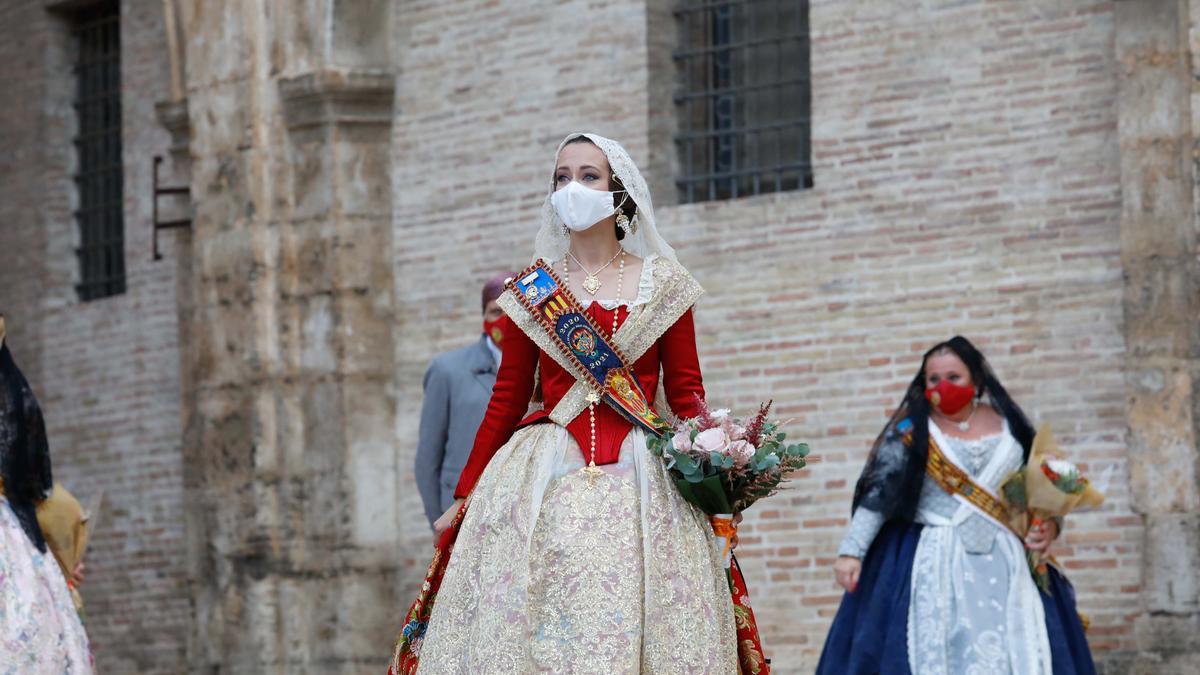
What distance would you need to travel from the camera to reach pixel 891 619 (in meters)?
9.28

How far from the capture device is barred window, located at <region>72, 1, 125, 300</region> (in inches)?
658

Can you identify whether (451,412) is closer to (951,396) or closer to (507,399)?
Result: (951,396)

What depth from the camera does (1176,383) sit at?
10.5 meters

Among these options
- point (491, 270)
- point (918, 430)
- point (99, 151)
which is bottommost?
point (918, 430)

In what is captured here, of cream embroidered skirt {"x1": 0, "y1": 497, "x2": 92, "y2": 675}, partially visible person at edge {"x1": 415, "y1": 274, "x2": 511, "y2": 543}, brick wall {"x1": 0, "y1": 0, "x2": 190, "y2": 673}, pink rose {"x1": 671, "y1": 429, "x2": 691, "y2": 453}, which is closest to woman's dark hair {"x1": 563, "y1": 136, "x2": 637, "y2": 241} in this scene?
pink rose {"x1": 671, "y1": 429, "x2": 691, "y2": 453}

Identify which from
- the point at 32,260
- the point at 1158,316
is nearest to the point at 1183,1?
the point at 1158,316

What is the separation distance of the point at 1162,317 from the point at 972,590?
2156 mm

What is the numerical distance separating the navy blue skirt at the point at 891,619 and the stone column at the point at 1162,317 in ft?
4.14

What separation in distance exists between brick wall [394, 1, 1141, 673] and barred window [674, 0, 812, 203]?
217mm

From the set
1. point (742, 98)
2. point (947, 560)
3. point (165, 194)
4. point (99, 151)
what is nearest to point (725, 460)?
point (947, 560)

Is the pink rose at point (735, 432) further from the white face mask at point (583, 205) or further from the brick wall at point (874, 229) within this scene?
the brick wall at point (874, 229)

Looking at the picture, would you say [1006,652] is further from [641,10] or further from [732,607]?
[641,10]

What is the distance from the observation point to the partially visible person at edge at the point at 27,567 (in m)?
8.71

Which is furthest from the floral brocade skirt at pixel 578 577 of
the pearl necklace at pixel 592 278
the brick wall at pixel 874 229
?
the brick wall at pixel 874 229
